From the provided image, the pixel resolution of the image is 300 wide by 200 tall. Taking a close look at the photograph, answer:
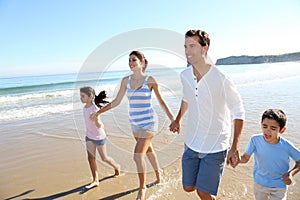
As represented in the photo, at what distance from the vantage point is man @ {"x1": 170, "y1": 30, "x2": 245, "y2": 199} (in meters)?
1.89

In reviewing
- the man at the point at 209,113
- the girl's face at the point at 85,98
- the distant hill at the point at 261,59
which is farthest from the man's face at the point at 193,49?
the distant hill at the point at 261,59

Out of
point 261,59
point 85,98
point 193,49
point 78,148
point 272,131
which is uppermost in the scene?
point 261,59

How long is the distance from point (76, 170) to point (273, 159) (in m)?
2.98

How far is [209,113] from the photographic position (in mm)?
1971

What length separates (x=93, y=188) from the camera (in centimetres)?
304

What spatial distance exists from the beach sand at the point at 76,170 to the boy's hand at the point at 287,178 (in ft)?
3.08

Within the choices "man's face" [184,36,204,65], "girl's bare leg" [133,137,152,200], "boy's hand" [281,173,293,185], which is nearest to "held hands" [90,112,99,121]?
"girl's bare leg" [133,137,152,200]

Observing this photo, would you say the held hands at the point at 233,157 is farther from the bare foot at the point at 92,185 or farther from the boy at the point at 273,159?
the bare foot at the point at 92,185

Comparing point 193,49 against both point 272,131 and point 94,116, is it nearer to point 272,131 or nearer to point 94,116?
point 272,131

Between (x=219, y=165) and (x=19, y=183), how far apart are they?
3002mm

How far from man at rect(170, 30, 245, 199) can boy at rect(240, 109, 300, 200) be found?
1.04 ft

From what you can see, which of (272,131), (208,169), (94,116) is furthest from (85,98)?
(272,131)

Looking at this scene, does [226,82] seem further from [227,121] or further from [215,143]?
[215,143]

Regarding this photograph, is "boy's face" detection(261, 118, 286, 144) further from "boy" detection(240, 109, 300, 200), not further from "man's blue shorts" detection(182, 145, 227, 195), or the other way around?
"man's blue shorts" detection(182, 145, 227, 195)
